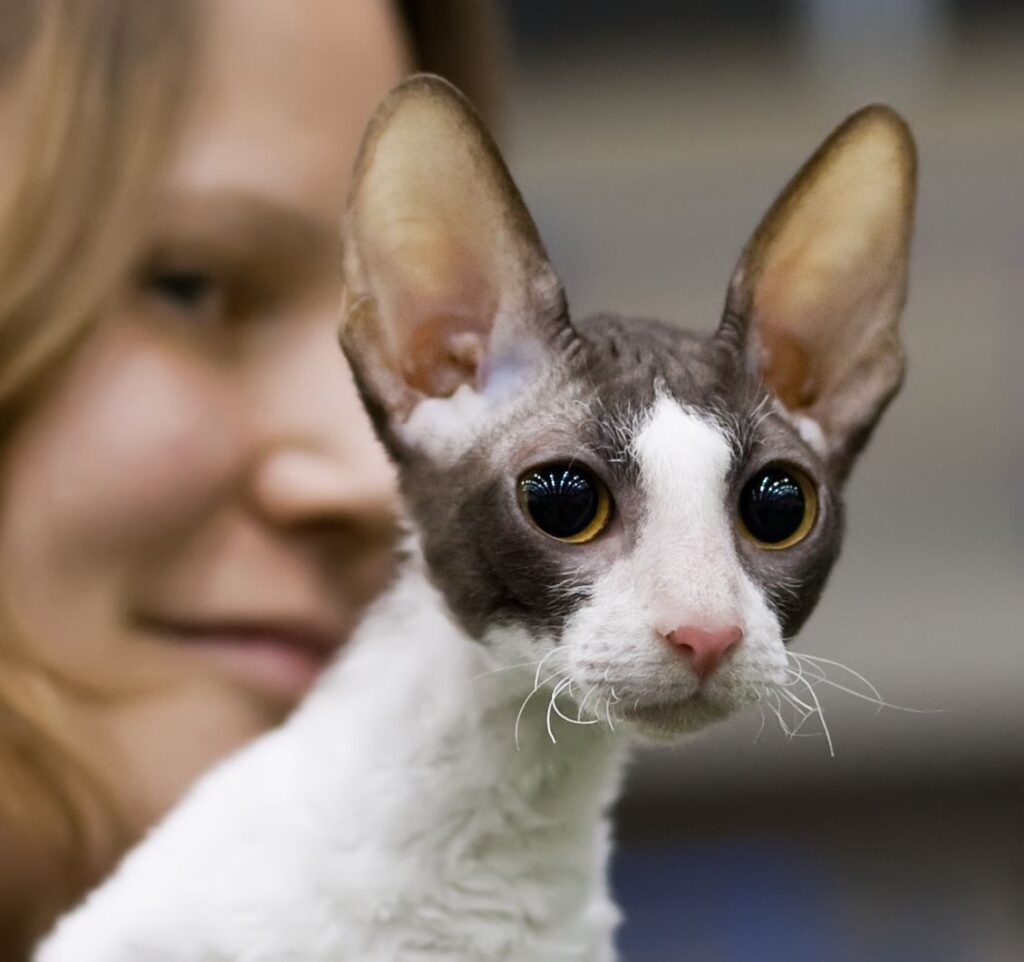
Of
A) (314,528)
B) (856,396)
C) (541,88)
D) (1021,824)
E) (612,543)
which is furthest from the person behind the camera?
(1021,824)

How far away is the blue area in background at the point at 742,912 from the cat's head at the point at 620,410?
2.28 metres

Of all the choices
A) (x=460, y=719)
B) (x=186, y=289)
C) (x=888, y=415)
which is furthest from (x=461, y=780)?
(x=888, y=415)

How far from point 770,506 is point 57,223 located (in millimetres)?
608

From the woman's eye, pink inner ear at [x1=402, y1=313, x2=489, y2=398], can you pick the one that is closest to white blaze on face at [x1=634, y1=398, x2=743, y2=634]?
pink inner ear at [x1=402, y1=313, x2=489, y2=398]

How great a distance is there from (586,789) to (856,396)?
0.29m

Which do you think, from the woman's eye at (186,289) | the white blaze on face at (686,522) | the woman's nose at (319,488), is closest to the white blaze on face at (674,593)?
the white blaze on face at (686,522)

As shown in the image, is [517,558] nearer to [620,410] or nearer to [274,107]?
[620,410]

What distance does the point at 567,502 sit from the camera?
2.19 ft

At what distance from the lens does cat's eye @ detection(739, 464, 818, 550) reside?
69 cm

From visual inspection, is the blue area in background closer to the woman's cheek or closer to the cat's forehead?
the woman's cheek

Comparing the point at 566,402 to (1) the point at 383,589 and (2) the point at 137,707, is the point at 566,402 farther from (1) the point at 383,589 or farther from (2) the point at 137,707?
(2) the point at 137,707

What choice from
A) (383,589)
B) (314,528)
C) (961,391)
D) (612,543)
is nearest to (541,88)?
(961,391)

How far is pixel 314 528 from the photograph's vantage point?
45.2 inches

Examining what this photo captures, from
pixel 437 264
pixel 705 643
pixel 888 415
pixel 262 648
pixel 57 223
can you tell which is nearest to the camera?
pixel 705 643
